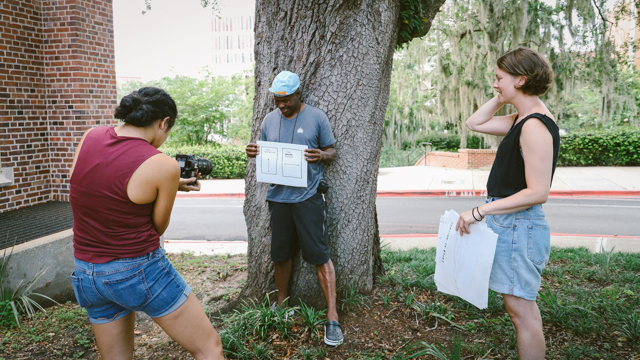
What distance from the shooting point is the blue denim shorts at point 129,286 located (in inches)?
74.1

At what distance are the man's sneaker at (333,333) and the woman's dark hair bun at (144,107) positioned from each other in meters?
1.87

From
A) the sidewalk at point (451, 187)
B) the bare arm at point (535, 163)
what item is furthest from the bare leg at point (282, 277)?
the sidewalk at point (451, 187)

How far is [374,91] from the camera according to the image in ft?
11.5

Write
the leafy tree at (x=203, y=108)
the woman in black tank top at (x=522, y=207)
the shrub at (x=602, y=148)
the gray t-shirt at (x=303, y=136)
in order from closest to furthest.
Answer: the woman in black tank top at (x=522, y=207) → the gray t-shirt at (x=303, y=136) → the shrub at (x=602, y=148) → the leafy tree at (x=203, y=108)

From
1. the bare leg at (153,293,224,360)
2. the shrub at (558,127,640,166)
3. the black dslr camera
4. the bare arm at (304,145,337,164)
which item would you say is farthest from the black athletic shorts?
the shrub at (558,127,640,166)

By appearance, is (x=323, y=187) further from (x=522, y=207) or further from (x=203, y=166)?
(x=522, y=207)

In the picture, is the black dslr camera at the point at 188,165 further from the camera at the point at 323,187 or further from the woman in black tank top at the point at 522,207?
the woman in black tank top at the point at 522,207

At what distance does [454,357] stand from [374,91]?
207 cm

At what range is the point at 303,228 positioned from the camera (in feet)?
10.1

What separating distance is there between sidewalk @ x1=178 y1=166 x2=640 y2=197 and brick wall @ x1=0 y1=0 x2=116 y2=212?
6583mm

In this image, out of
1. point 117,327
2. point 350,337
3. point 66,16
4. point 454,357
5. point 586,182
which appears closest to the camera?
point 117,327

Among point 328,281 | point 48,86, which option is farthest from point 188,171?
point 48,86

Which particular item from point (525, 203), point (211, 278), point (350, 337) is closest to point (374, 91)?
point (525, 203)

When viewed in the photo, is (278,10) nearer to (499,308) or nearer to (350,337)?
(350,337)
